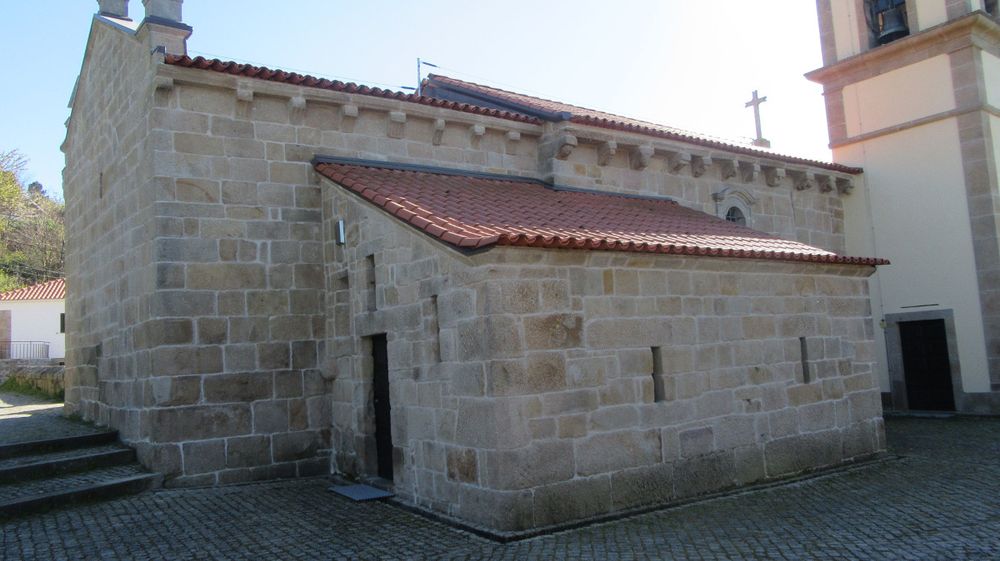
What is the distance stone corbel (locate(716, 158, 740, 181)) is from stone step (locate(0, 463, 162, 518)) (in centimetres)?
996

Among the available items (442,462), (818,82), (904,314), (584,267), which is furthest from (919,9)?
(442,462)

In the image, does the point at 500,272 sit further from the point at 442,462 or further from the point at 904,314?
the point at 904,314

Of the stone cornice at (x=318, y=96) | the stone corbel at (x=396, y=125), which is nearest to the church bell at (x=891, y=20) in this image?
the stone cornice at (x=318, y=96)

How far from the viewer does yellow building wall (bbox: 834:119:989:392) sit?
525 inches

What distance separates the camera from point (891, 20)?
47.7 feet

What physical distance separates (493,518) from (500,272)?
2.06 metres

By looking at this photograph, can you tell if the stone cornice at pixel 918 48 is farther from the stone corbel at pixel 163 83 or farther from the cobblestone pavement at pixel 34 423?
the cobblestone pavement at pixel 34 423

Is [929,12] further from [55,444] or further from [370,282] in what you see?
[55,444]

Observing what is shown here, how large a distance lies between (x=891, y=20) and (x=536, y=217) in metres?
10.8

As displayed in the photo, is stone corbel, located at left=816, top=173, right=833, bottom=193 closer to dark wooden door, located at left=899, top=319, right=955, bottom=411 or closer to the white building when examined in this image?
dark wooden door, located at left=899, top=319, right=955, bottom=411

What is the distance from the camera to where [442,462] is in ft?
22.2

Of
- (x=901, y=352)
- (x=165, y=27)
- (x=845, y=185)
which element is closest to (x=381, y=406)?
(x=165, y=27)

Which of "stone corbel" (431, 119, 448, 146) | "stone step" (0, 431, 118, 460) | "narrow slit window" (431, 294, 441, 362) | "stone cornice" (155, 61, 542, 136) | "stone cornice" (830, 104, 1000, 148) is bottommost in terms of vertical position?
"stone step" (0, 431, 118, 460)

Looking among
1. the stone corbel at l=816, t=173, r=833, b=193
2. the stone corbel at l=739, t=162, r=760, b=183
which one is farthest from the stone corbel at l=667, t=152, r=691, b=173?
the stone corbel at l=816, t=173, r=833, b=193
